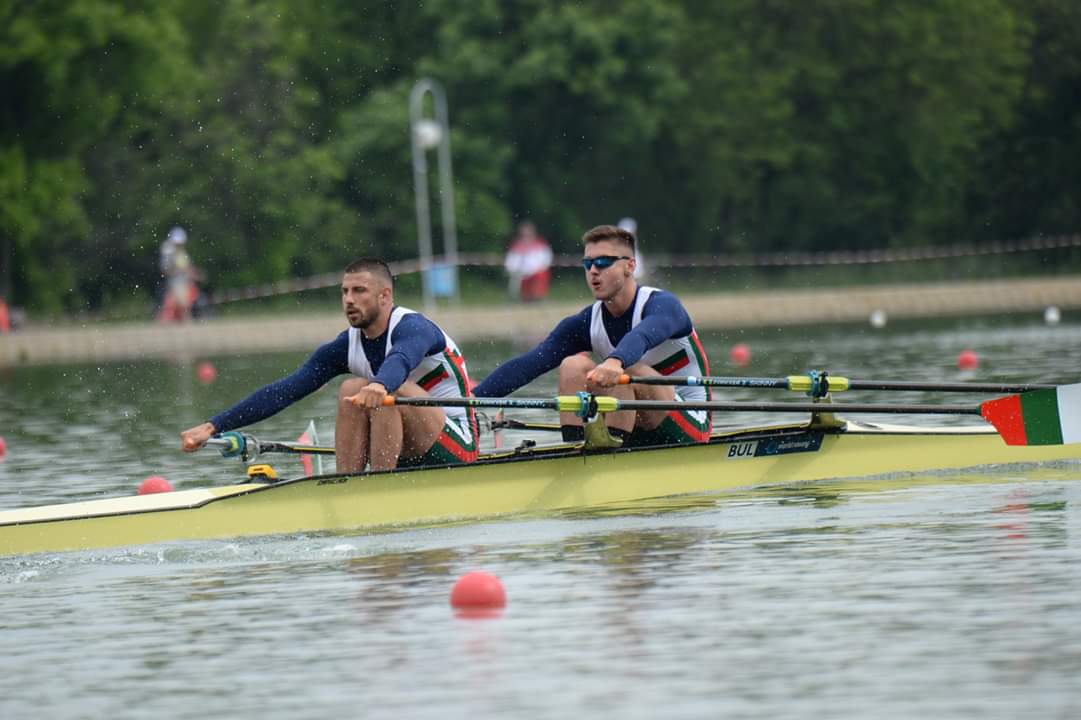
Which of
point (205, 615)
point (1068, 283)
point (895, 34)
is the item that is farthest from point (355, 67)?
point (205, 615)

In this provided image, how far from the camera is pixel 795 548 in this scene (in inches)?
404

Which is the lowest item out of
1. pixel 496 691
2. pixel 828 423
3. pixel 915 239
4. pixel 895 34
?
pixel 496 691

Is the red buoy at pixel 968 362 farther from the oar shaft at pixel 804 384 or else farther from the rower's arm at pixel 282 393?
the rower's arm at pixel 282 393

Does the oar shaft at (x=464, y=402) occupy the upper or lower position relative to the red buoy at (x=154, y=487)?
upper

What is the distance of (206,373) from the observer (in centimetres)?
2642

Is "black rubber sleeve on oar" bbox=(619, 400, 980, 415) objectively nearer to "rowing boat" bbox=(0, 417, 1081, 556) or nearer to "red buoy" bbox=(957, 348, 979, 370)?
"rowing boat" bbox=(0, 417, 1081, 556)

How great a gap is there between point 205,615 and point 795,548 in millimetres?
2823

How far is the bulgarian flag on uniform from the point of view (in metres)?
12.6

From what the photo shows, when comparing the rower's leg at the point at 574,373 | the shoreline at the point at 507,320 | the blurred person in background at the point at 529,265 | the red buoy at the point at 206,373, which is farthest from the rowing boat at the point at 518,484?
the blurred person in background at the point at 529,265

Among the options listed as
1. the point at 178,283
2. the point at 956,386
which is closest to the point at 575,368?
the point at 956,386

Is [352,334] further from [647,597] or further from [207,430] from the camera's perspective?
[647,597]

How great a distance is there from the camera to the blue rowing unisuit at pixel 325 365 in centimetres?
1141

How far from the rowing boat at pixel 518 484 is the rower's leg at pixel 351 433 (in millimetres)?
280

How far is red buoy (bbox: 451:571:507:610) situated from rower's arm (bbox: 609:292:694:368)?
295 centimetres
